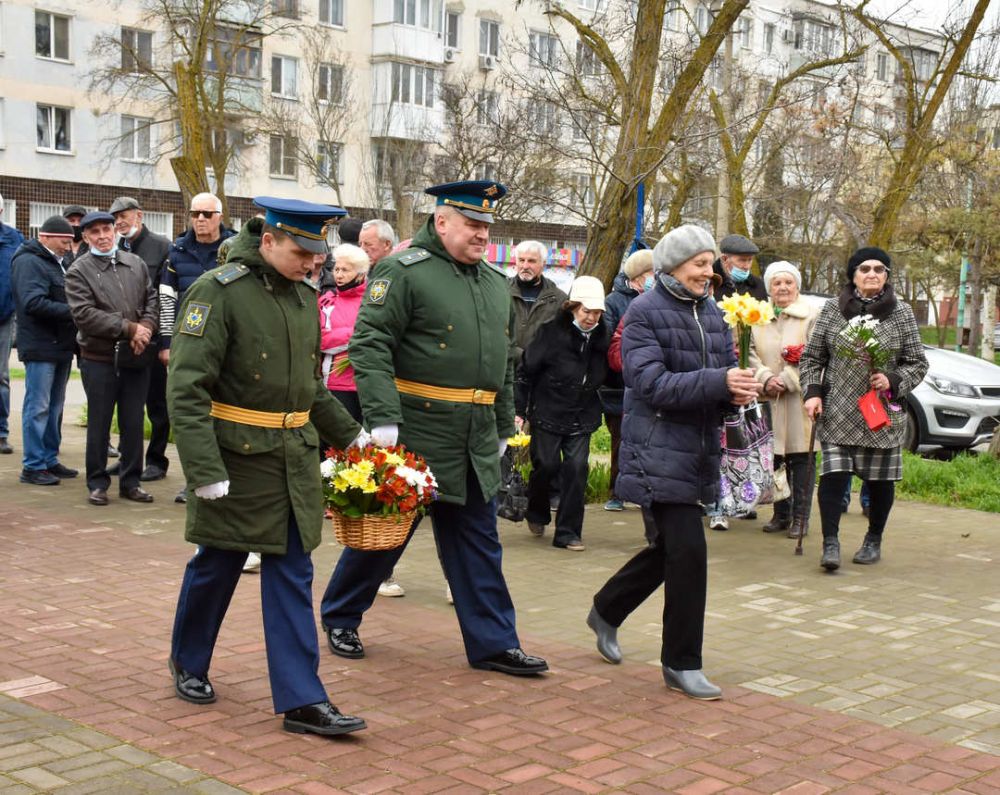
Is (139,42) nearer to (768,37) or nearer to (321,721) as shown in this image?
(768,37)

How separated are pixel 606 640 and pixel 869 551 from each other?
10.9 ft

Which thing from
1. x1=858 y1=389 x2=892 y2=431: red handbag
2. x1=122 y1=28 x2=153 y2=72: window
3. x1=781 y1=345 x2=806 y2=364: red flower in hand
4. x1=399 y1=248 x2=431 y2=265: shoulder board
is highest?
x1=122 y1=28 x2=153 y2=72: window

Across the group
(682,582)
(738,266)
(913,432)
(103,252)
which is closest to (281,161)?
(913,432)

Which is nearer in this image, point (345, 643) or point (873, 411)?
point (345, 643)

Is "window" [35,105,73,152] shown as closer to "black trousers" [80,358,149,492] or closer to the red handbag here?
"black trousers" [80,358,149,492]

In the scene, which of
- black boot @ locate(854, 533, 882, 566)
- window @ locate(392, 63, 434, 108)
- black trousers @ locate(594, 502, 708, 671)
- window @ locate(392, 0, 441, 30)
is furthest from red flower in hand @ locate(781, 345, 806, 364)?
window @ locate(392, 0, 441, 30)

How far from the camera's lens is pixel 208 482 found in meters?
5.09

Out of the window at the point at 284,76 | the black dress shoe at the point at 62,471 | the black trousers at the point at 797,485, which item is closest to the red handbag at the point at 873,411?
the black trousers at the point at 797,485

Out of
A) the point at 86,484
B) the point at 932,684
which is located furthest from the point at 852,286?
the point at 86,484

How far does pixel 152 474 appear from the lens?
11.6 metres

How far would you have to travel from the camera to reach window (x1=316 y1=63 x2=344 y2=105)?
1828 inches

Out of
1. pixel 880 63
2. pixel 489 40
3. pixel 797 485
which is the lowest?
pixel 797 485

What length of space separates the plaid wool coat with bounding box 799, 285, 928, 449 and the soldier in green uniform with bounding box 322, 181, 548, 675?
332 centimetres

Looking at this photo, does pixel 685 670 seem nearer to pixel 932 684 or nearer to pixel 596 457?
pixel 932 684
